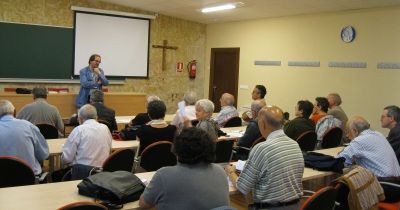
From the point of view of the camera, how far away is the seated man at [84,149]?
11.7 feet

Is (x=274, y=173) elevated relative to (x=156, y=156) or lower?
elevated

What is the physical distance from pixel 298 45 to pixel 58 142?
6160mm

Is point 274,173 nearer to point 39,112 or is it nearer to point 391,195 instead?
point 391,195

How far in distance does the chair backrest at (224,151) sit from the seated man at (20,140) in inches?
71.9

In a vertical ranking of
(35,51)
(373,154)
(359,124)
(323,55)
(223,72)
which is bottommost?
(373,154)

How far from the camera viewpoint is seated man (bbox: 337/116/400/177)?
3555 millimetres

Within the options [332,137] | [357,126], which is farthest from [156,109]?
[332,137]

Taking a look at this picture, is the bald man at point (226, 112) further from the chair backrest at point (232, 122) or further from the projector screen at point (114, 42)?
the projector screen at point (114, 42)

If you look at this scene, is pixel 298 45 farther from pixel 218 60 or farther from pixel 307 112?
pixel 307 112

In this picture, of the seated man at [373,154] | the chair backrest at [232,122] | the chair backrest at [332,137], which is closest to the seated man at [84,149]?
the seated man at [373,154]

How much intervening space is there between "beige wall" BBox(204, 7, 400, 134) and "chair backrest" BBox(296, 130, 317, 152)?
2979 mm

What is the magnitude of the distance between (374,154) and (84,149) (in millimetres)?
2545

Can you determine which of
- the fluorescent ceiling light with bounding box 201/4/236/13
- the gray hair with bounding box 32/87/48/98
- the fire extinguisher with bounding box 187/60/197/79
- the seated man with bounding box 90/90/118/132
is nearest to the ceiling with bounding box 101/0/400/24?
the fluorescent ceiling light with bounding box 201/4/236/13

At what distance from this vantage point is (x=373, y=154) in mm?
3574
